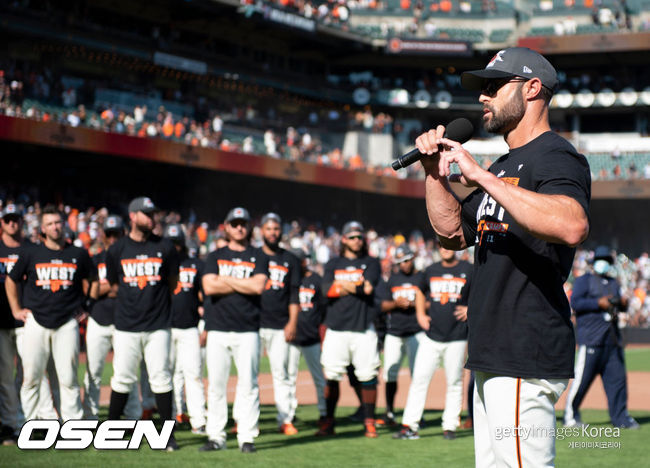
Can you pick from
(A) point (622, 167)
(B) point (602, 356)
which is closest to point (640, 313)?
(A) point (622, 167)

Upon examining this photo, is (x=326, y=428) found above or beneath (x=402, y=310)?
beneath

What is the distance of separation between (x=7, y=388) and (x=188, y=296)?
2.44 meters

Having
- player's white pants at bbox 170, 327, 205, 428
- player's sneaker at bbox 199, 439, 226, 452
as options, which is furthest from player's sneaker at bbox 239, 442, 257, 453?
player's white pants at bbox 170, 327, 205, 428

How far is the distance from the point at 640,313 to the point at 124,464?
26.4 m

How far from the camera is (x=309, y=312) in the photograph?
455 inches

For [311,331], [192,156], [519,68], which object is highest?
[192,156]

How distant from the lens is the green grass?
8.09 metres

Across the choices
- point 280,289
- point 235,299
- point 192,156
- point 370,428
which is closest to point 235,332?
point 235,299

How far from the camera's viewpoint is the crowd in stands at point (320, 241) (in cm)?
2350

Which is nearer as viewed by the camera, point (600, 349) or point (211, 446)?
point (211, 446)

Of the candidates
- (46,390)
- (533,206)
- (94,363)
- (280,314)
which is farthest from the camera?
(280,314)

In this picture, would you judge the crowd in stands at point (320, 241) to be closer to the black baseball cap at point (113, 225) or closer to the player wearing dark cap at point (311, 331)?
the player wearing dark cap at point (311, 331)

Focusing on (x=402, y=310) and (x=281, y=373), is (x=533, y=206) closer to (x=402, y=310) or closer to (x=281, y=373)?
(x=281, y=373)

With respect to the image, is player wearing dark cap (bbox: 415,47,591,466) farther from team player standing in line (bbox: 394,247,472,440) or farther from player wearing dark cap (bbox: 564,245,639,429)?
player wearing dark cap (bbox: 564,245,639,429)
